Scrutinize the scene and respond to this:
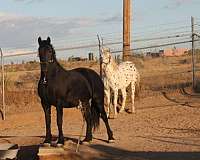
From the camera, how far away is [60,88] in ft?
35.9

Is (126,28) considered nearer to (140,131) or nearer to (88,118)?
(140,131)

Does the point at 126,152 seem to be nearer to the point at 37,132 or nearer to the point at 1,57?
the point at 37,132

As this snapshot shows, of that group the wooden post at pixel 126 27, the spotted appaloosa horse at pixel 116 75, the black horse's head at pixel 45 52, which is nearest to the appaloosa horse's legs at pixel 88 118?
the black horse's head at pixel 45 52

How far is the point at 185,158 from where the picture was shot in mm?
9656

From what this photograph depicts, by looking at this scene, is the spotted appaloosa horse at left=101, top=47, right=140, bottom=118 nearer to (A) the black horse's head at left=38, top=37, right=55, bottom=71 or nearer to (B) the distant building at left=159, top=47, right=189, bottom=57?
(A) the black horse's head at left=38, top=37, right=55, bottom=71

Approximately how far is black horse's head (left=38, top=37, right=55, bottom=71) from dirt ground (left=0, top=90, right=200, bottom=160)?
1.88 meters

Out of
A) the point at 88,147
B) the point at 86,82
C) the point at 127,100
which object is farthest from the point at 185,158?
the point at 127,100

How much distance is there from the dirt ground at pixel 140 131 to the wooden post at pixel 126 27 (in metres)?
2.05

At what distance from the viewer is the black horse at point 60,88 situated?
1084cm

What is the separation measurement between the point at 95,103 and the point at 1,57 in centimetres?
873

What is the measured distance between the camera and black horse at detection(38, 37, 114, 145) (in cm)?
1084

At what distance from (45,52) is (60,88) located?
2.76 ft

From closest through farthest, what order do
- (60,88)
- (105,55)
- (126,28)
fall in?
(60,88) < (105,55) < (126,28)

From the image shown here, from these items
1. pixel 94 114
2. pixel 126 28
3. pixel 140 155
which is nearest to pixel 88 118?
pixel 94 114
